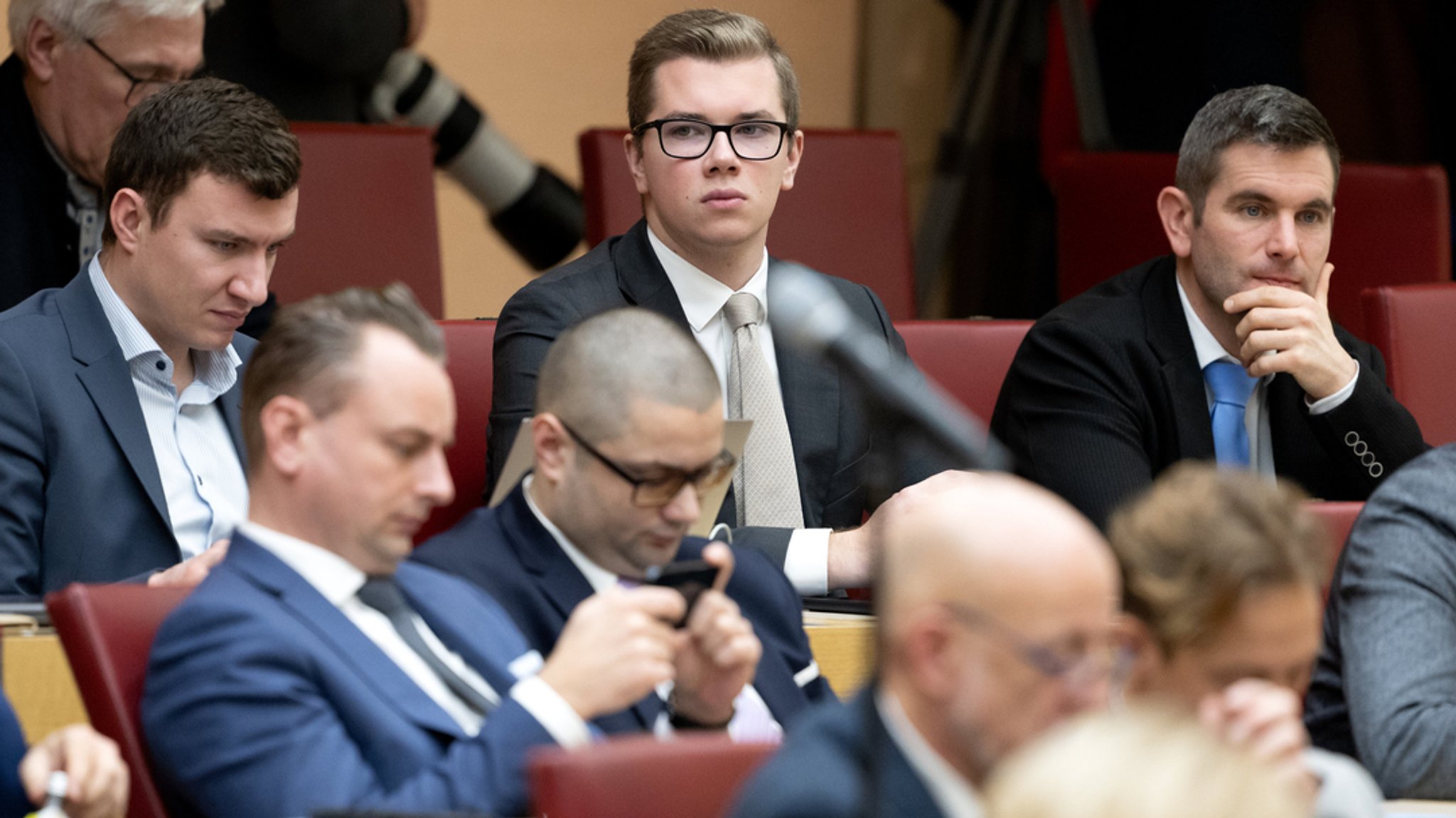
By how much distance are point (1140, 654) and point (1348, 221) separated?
8.71ft

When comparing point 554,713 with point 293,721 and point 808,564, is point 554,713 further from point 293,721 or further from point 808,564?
point 808,564

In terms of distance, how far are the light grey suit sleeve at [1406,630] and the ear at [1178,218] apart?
820mm

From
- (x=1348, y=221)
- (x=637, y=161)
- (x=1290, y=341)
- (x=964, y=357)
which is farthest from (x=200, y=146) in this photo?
A: (x=1348, y=221)

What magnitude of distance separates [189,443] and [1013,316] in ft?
7.99

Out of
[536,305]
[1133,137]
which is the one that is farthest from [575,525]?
[1133,137]

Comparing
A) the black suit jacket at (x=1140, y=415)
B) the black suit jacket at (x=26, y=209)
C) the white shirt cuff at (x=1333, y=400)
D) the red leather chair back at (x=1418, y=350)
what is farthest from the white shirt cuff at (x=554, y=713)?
the red leather chair back at (x=1418, y=350)

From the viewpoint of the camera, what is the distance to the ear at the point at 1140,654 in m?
1.28

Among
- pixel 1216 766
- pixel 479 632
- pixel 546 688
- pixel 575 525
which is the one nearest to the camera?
pixel 1216 766

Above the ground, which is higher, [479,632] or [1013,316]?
[479,632]

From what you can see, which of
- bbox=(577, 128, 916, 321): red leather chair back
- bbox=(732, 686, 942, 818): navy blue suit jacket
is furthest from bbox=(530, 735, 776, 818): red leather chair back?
bbox=(577, 128, 916, 321): red leather chair back

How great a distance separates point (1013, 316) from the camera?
4.41m

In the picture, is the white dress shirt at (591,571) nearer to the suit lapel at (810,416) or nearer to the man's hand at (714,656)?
the man's hand at (714,656)

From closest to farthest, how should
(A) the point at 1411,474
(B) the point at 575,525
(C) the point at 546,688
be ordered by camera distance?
1. (C) the point at 546,688
2. (B) the point at 575,525
3. (A) the point at 1411,474

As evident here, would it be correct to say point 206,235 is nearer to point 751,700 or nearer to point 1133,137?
point 751,700
